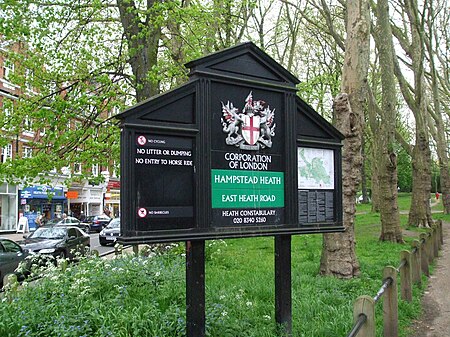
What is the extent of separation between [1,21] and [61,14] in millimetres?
1935

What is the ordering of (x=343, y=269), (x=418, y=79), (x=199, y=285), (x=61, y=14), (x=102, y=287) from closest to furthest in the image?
(x=199, y=285) → (x=102, y=287) → (x=343, y=269) → (x=61, y=14) → (x=418, y=79)

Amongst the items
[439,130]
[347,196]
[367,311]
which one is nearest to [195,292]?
[367,311]

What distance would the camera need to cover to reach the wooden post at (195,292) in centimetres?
481

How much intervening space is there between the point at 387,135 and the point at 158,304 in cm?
1414

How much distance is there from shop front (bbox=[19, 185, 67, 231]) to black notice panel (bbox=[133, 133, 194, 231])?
116 feet

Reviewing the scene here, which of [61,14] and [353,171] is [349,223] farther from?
[61,14]

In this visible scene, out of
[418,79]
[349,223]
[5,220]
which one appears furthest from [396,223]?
[5,220]

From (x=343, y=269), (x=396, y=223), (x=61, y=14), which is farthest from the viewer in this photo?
(x=396, y=223)

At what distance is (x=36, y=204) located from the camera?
4331 cm

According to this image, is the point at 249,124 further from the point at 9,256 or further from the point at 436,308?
the point at 9,256

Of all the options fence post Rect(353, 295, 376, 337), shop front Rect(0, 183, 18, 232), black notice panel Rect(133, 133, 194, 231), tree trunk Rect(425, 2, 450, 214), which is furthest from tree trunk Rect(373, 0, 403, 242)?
shop front Rect(0, 183, 18, 232)

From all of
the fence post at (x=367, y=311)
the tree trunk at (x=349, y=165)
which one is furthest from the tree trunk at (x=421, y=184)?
the fence post at (x=367, y=311)

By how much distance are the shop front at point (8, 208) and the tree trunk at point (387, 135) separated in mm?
30563

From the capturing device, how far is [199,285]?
16.0 ft
